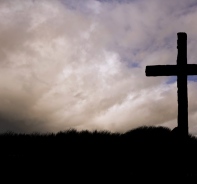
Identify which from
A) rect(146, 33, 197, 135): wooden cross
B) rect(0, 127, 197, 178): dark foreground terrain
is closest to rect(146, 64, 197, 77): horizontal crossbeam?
rect(146, 33, 197, 135): wooden cross

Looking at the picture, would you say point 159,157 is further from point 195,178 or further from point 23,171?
point 23,171

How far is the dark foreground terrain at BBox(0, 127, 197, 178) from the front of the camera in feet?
26.7

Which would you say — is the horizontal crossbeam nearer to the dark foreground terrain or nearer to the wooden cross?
the wooden cross

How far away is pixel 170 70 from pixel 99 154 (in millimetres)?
4588

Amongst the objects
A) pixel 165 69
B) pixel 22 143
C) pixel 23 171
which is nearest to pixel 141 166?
pixel 23 171

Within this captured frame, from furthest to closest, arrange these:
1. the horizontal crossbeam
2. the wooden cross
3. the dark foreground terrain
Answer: the horizontal crossbeam, the wooden cross, the dark foreground terrain

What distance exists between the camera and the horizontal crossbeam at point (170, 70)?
11.6 m

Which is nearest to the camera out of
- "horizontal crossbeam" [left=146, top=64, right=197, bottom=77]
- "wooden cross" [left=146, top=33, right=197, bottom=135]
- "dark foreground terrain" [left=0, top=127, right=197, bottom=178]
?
"dark foreground terrain" [left=0, top=127, right=197, bottom=178]

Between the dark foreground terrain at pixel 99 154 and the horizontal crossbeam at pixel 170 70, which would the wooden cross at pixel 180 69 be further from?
the dark foreground terrain at pixel 99 154

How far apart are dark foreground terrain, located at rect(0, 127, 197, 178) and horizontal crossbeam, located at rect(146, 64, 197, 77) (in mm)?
2330

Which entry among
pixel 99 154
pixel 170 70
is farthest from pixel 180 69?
pixel 99 154

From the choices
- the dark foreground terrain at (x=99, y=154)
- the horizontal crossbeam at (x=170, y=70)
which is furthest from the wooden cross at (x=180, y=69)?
the dark foreground terrain at (x=99, y=154)

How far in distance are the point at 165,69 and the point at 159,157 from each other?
365 cm

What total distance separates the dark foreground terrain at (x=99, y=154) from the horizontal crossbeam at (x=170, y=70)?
2330 millimetres
